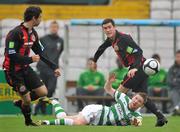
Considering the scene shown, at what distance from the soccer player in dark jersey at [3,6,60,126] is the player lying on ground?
54 centimetres

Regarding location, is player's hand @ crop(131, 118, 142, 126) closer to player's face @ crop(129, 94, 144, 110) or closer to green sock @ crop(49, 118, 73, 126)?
player's face @ crop(129, 94, 144, 110)

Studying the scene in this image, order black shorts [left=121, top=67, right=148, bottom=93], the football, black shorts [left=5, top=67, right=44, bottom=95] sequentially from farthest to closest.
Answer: black shorts [left=121, top=67, right=148, bottom=93]
the football
black shorts [left=5, top=67, right=44, bottom=95]

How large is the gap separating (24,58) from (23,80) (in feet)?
2.04

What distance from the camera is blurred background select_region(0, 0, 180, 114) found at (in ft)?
66.3

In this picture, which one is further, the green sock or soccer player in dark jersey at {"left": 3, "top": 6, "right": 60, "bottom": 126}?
the green sock

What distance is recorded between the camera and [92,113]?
513 inches

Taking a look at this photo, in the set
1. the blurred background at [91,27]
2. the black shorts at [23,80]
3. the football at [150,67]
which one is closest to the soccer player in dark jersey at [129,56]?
the football at [150,67]

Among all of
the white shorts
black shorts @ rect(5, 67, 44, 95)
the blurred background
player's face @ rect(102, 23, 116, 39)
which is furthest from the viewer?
the blurred background

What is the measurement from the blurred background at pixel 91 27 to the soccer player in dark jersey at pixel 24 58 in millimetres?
4741

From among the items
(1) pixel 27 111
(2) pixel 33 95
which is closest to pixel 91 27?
(2) pixel 33 95

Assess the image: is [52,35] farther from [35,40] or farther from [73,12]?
[35,40]

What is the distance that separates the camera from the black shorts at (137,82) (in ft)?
46.1

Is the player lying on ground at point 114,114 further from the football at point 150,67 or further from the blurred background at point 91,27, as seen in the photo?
the blurred background at point 91,27

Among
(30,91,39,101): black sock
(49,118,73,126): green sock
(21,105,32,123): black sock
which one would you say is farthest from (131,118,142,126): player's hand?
(30,91,39,101): black sock
